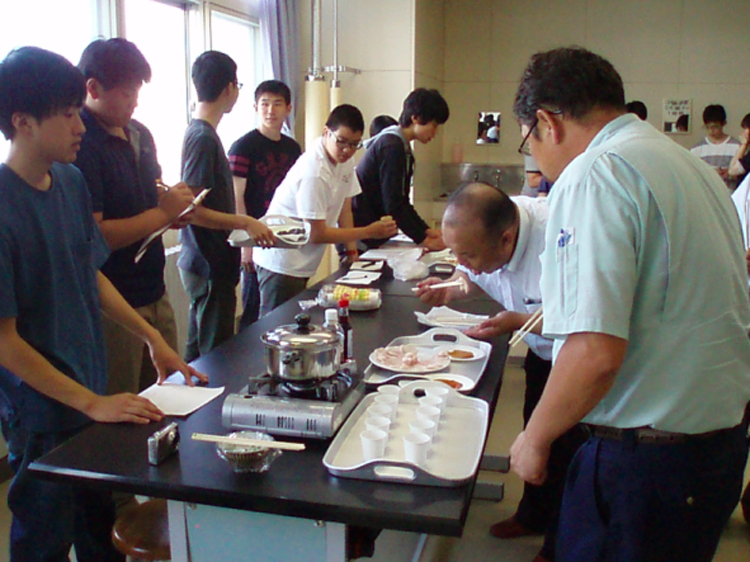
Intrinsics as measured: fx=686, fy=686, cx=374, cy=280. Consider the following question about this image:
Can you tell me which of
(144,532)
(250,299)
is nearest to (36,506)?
(144,532)

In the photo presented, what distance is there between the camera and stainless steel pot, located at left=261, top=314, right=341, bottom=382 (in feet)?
4.70

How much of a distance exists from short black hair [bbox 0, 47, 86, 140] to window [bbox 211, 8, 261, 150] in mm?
3115

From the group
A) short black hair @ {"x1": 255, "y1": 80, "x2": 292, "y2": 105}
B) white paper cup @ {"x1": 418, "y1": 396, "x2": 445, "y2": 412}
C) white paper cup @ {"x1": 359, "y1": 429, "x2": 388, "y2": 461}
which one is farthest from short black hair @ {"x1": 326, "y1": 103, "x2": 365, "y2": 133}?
white paper cup @ {"x1": 359, "y1": 429, "x2": 388, "y2": 461}

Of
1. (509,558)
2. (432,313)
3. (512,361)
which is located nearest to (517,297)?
(432,313)

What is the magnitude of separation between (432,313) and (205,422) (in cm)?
106

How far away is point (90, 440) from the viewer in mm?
1348

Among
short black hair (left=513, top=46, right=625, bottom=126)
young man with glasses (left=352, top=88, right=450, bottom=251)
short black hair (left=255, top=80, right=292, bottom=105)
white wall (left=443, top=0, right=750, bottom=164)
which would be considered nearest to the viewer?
short black hair (left=513, top=46, right=625, bottom=126)

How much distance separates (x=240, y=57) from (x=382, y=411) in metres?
4.10

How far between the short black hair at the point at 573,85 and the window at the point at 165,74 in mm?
2954

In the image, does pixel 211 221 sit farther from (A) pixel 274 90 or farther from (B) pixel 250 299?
(A) pixel 274 90

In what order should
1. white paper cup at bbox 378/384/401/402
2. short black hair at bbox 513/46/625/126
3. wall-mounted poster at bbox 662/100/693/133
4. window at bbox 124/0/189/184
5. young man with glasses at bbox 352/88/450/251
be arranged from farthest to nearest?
wall-mounted poster at bbox 662/100/693/133
window at bbox 124/0/189/184
young man with glasses at bbox 352/88/450/251
white paper cup at bbox 378/384/401/402
short black hair at bbox 513/46/625/126

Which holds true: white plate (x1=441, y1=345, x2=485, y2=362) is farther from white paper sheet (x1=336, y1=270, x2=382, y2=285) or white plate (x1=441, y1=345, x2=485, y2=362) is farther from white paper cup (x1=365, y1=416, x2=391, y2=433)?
white paper sheet (x1=336, y1=270, x2=382, y2=285)

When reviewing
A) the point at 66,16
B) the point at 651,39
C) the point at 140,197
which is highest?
the point at 651,39

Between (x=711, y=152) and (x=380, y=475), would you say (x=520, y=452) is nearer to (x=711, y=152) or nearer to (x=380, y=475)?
(x=380, y=475)
